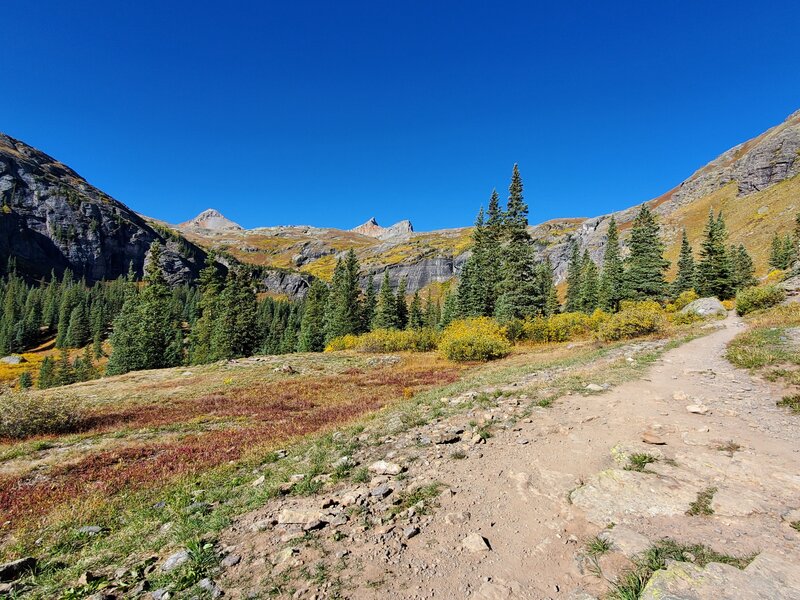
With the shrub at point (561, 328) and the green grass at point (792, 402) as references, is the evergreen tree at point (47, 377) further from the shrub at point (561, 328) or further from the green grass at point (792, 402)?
the green grass at point (792, 402)

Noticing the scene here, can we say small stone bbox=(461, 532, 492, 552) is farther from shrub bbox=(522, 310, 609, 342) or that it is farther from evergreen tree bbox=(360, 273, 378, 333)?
Answer: evergreen tree bbox=(360, 273, 378, 333)

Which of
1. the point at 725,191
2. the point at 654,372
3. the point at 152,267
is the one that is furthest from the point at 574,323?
the point at 725,191

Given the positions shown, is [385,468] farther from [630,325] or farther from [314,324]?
[314,324]

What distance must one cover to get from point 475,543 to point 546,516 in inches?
52.3

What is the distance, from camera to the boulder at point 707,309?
35.4 metres

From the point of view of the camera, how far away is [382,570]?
4.39 m

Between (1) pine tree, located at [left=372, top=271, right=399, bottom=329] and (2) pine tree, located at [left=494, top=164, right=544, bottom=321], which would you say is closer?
(2) pine tree, located at [left=494, top=164, right=544, bottom=321]

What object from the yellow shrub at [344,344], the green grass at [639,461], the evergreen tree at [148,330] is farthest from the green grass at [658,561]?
the evergreen tree at [148,330]

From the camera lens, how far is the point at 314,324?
68375mm

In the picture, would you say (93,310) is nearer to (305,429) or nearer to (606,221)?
(305,429)

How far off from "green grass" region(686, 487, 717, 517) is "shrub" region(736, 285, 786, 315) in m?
36.9

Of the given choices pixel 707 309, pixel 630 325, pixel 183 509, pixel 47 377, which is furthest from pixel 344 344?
pixel 47 377

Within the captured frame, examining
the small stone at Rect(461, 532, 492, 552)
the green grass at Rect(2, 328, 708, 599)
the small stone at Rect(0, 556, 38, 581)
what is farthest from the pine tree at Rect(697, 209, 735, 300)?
the small stone at Rect(0, 556, 38, 581)

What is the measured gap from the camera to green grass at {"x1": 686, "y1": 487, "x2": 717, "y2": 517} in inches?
195
